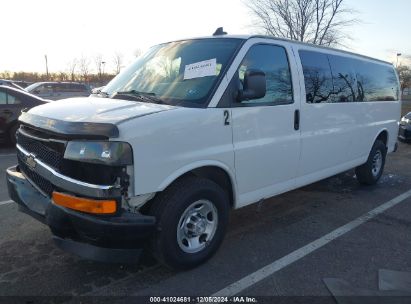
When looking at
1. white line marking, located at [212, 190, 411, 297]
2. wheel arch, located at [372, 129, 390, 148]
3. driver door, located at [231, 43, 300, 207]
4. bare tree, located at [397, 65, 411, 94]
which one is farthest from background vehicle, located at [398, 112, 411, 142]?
bare tree, located at [397, 65, 411, 94]

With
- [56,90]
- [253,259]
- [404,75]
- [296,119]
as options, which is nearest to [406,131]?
[296,119]

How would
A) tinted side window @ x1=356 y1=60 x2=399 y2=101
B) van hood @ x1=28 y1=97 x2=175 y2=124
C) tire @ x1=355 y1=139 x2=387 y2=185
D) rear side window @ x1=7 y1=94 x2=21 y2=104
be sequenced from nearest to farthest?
van hood @ x1=28 y1=97 x2=175 y2=124, tinted side window @ x1=356 y1=60 x2=399 y2=101, tire @ x1=355 y1=139 x2=387 y2=185, rear side window @ x1=7 y1=94 x2=21 y2=104

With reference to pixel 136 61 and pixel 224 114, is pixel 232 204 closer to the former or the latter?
pixel 224 114

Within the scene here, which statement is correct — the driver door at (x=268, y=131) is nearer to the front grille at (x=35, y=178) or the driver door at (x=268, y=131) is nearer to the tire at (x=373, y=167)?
the front grille at (x=35, y=178)

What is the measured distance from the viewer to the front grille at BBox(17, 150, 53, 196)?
3524 millimetres

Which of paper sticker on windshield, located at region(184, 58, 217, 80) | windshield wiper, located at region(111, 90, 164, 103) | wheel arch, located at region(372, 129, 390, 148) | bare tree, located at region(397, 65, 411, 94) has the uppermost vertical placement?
bare tree, located at region(397, 65, 411, 94)

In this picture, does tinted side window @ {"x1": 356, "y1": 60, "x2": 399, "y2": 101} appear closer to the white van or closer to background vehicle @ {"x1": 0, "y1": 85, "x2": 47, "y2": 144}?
the white van

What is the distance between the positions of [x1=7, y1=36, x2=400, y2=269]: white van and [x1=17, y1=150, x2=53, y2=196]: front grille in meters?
0.02

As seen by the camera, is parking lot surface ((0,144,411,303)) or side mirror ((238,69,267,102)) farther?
side mirror ((238,69,267,102))

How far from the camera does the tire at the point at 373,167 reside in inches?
273

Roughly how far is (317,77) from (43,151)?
333 cm

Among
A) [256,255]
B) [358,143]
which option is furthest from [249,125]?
[358,143]

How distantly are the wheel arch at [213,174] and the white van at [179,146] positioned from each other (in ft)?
0.04

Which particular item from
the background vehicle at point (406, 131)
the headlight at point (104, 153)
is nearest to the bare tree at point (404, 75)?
the background vehicle at point (406, 131)
